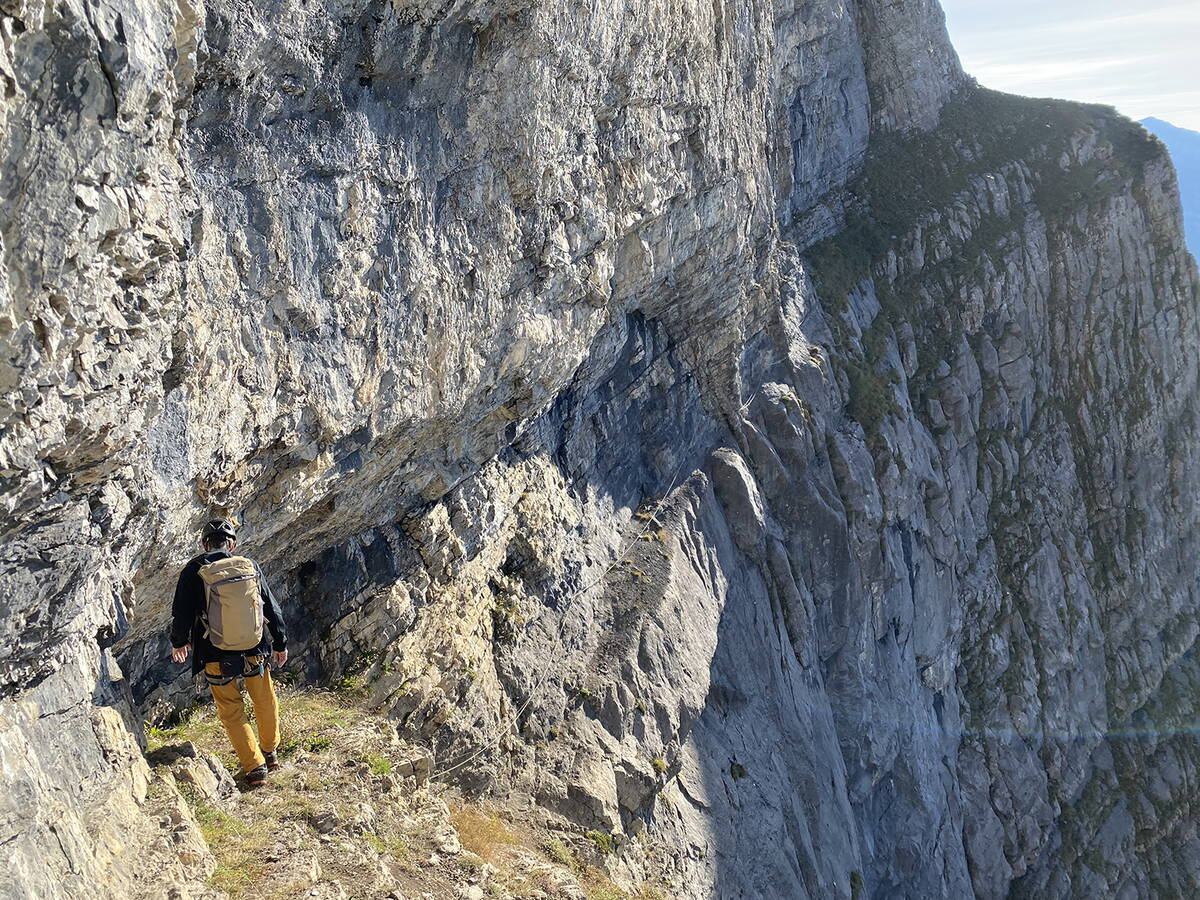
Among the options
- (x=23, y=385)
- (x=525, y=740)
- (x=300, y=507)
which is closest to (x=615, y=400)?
(x=525, y=740)

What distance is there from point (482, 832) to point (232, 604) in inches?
168

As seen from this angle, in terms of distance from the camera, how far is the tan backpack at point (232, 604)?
7172 millimetres

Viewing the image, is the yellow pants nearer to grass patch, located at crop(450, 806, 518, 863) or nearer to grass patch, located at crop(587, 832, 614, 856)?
grass patch, located at crop(450, 806, 518, 863)

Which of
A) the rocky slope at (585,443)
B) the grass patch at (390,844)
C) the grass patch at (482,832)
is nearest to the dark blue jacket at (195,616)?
the rocky slope at (585,443)

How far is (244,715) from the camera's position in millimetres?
7938

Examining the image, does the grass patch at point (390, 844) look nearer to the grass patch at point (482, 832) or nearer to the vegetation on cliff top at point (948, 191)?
the grass patch at point (482, 832)

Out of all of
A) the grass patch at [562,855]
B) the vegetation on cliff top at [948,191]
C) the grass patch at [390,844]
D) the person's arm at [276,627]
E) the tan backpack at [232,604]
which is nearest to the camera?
the tan backpack at [232,604]

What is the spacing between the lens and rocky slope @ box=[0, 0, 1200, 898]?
5734 millimetres

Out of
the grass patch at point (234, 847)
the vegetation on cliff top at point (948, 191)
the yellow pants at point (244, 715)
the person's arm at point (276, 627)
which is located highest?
the vegetation on cliff top at point (948, 191)

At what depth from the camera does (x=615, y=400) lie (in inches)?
664

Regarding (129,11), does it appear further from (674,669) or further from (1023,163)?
(1023,163)

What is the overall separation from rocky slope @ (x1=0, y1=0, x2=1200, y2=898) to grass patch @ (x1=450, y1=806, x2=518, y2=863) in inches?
22.7

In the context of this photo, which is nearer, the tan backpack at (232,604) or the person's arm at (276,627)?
the tan backpack at (232,604)

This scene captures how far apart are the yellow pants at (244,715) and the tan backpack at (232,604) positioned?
267 mm
